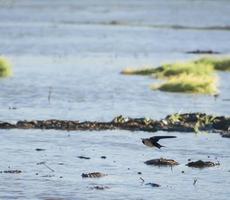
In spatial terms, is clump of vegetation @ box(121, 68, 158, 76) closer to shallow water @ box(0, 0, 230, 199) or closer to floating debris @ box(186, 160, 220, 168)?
shallow water @ box(0, 0, 230, 199)

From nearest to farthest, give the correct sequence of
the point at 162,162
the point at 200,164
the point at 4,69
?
1. the point at 200,164
2. the point at 162,162
3. the point at 4,69

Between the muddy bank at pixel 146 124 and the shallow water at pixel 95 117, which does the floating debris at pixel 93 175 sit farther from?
the muddy bank at pixel 146 124

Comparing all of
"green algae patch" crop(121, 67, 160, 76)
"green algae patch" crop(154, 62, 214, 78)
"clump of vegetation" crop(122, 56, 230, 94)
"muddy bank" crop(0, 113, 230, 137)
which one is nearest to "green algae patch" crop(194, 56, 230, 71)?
"clump of vegetation" crop(122, 56, 230, 94)

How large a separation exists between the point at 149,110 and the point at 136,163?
51.1ft

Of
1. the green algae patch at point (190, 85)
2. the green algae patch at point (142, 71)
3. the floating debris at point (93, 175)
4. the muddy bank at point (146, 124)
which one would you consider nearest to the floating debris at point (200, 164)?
the floating debris at point (93, 175)

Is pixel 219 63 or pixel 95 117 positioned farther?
pixel 219 63

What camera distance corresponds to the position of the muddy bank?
41.1m

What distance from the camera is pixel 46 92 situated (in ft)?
184

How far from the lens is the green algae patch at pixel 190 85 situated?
187ft

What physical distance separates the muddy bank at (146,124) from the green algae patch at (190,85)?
13972 millimetres

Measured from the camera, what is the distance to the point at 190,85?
5706 centimetres

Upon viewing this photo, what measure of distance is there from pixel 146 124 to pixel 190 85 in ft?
51.0

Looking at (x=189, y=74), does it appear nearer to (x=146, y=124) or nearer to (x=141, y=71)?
(x=141, y=71)

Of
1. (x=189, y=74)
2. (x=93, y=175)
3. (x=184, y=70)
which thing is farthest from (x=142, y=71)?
(x=93, y=175)
